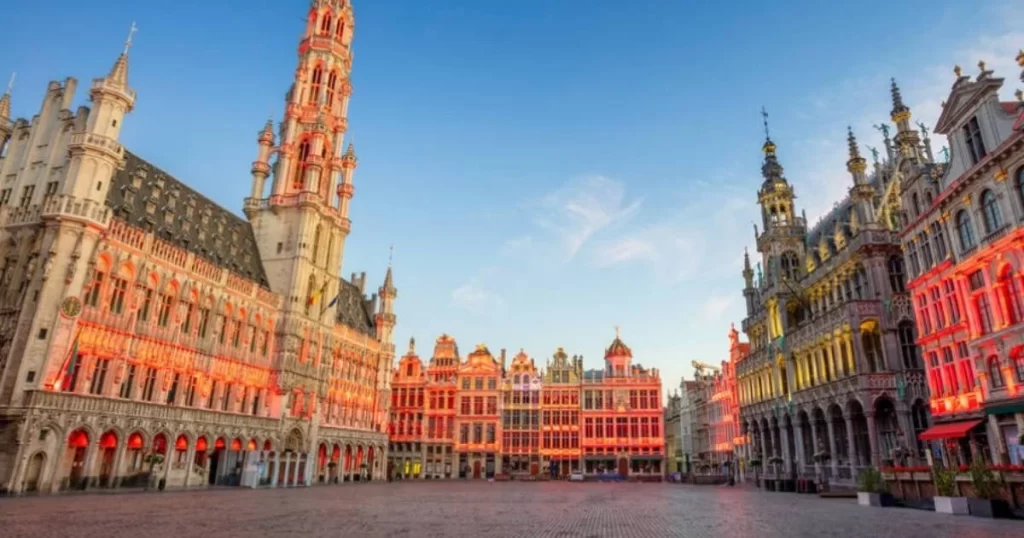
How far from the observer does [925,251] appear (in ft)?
107

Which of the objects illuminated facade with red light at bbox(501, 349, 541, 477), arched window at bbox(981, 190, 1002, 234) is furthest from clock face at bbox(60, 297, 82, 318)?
illuminated facade with red light at bbox(501, 349, 541, 477)

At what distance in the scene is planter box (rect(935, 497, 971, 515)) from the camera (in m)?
19.5

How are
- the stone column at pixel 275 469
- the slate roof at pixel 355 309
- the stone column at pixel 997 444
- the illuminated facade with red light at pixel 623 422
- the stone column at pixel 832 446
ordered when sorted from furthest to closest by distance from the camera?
the illuminated facade with red light at pixel 623 422 < the slate roof at pixel 355 309 < the stone column at pixel 275 469 < the stone column at pixel 832 446 < the stone column at pixel 997 444

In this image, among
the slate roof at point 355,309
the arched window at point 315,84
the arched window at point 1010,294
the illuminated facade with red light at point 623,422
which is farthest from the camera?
the illuminated facade with red light at point 623,422

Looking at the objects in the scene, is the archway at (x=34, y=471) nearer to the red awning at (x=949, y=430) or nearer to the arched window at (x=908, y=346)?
the red awning at (x=949, y=430)

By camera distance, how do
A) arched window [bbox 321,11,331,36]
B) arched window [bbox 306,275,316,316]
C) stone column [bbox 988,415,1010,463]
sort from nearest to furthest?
stone column [bbox 988,415,1010,463]
arched window [bbox 306,275,316,316]
arched window [bbox 321,11,331,36]

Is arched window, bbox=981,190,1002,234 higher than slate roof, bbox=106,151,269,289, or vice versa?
slate roof, bbox=106,151,269,289

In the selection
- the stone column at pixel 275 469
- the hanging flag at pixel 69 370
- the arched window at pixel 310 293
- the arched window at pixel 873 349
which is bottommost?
the stone column at pixel 275 469

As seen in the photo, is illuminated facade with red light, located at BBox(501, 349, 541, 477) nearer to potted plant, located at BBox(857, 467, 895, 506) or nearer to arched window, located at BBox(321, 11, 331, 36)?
arched window, located at BBox(321, 11, 331, 36)

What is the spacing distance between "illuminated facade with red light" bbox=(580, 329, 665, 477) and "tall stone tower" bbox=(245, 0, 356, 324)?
42.9m

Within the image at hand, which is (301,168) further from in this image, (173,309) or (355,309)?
(173,309)

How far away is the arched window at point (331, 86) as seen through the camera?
219 feet

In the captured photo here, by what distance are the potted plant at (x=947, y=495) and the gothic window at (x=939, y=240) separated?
14999 millimetres

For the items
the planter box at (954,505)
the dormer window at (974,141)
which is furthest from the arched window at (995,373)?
the planter box at (954,505)
